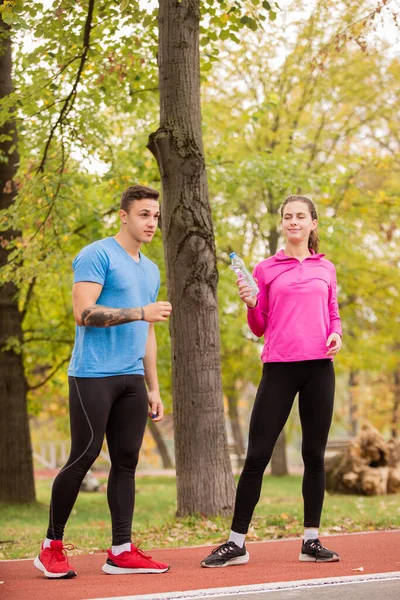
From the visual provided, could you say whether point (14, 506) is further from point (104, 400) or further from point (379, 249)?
point (379, 249)

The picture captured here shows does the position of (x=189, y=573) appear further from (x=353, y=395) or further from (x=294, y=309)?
(x=353, y=395)

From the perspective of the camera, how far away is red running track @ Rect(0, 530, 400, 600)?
4.73 meters

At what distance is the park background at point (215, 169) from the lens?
10.4 m

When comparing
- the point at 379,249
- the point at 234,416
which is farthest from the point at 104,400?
the point at 234,416

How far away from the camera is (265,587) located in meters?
4.65

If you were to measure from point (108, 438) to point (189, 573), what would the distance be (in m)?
0.98

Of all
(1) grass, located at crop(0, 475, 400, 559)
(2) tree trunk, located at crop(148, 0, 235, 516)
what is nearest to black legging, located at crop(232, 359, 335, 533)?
(1) grass, located at crop(0, 475, 400, 559)

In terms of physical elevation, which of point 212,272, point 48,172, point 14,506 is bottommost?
point 14,506

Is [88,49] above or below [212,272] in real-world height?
above

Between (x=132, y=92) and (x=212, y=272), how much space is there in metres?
4.58

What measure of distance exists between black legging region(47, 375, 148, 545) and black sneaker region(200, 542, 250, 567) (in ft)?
1.81

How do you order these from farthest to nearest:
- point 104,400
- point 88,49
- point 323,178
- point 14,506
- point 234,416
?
1. point 234,416
2. point 323,178
3. point 14,506
4. point 88,49
5. point 104,400

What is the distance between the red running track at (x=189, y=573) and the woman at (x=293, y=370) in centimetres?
21

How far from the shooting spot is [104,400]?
5.27 m
